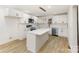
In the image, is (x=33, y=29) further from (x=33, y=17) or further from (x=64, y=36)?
(x=64, y=36)

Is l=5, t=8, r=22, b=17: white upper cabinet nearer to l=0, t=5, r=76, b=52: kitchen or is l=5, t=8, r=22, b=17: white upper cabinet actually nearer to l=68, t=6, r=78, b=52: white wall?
l=0, t=5, r=76, b=52: kitchen

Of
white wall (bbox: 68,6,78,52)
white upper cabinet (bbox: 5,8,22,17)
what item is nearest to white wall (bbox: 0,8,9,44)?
white upper cabinet (bbox: 5,8,22,17)

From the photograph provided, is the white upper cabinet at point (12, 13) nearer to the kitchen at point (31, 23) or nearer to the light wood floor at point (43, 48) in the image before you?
the kitchen at point (31, 23)

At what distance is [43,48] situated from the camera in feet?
6.22

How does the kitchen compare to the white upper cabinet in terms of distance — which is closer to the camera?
the white upper cabinet

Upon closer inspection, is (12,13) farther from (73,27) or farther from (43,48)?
(73,27)

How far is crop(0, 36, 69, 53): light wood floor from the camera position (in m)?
1.70

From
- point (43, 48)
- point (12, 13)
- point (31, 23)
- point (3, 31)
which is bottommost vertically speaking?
point (43, 48)

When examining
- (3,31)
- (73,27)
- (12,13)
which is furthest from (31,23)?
(73,27)

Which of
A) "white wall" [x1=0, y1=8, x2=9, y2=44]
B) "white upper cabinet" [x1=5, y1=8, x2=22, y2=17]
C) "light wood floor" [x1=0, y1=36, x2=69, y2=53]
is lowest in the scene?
"light wood floor" [x1=0, y1=36, x2=69, y2=53]

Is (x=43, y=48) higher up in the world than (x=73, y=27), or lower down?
lower down

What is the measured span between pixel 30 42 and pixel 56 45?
0.58 meters

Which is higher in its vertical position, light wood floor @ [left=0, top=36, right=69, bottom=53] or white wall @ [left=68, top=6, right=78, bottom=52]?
white wall @ [left=68, top=6, right=78, bottom=52]
